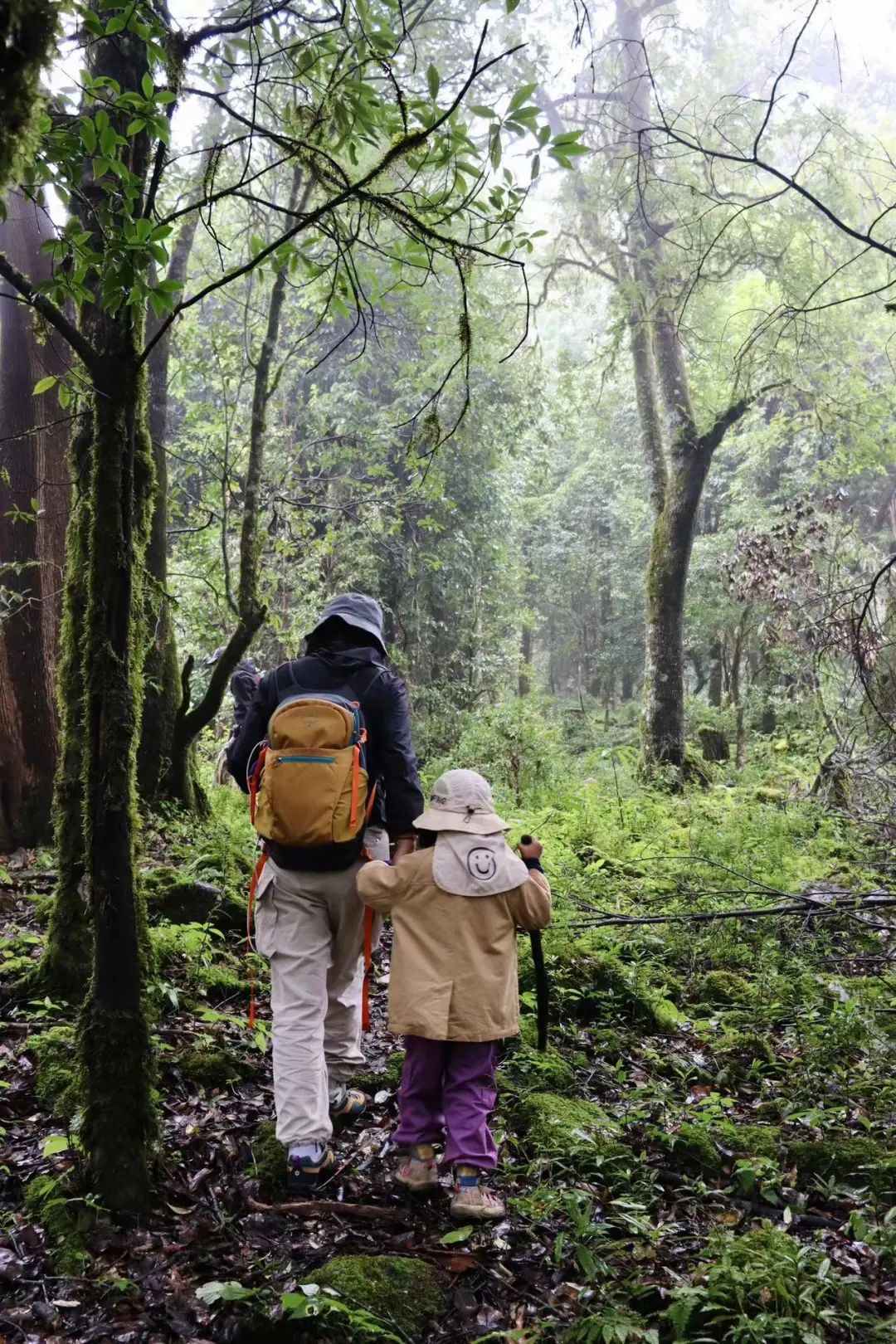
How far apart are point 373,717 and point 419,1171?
179 cm

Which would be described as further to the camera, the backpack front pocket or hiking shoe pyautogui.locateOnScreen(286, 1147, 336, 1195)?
the backpack front pocket

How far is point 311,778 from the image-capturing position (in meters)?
3.60

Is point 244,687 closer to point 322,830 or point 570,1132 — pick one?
point 322,830

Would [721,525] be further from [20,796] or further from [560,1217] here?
[560,1217]

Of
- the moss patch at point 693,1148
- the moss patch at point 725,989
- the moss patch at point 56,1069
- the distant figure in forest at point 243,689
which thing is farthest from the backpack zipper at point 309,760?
the moss patch at point 725,989

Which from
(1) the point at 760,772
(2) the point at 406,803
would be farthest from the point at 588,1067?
(1) the point at 760,772

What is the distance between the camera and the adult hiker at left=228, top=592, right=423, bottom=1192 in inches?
141

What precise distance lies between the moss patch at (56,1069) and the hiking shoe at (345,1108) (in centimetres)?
111

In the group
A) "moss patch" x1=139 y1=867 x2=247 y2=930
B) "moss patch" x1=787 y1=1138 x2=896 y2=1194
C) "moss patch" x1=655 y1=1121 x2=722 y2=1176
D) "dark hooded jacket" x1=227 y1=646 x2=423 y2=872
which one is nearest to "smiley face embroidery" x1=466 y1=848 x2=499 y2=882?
"dark hooded jacket" x1=227 y1=646 x2=423 y2=872

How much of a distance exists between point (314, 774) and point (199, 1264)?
1.65 metres

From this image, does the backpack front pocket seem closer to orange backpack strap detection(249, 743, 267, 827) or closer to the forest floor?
orange backpack strap detection(249, 743, 267, 827)

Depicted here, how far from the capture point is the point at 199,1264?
283 centimetres

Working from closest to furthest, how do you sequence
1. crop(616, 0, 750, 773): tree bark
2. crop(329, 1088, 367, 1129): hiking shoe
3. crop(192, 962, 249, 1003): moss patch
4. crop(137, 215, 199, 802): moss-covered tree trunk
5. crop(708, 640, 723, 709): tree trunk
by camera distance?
crop(329, 1088, 367, 1129): hiking shoe → crop(192, 962, 249, 1003): moss patch → crop(137, 215, 199, 802): moss-covered tree trunk → crop(616, 0, 750, 773): tree bark → crop(708, 640, 723, 709): tree trunk

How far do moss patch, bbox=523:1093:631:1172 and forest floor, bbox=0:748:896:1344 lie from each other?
1 centimetres
